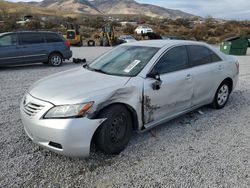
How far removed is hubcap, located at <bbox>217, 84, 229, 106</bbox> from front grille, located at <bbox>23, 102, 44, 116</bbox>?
3.73m

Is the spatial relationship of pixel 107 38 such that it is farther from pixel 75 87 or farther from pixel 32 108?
A: pixel 32 108

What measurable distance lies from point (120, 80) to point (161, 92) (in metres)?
0.69

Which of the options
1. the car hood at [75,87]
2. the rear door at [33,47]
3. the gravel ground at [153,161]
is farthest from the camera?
the rear door at [33,47]

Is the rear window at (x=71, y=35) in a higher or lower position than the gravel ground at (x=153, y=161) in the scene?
higher

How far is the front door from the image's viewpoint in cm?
372

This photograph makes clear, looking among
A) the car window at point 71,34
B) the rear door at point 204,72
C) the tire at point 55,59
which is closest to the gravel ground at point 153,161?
the rear door at point 204,72

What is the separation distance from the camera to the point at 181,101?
424cm

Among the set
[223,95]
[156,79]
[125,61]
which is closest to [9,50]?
[125,61]

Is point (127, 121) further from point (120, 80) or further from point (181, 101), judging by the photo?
point (181, 101)

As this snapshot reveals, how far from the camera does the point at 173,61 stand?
4.20 meters

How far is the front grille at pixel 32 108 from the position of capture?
10.3 ft

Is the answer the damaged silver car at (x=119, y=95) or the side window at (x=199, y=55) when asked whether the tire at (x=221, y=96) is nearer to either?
the damaged silver car at (x=119, y=95)

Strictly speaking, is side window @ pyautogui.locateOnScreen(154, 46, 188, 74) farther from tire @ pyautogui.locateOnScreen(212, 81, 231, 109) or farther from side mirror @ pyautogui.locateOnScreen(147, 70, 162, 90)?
tire @ pyautogui.locateOnScreen(212, 81, 231, 109)

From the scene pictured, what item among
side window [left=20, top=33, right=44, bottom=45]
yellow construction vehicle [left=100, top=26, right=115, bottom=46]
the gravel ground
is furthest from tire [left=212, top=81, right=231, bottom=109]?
yellow construction vehicle [left=100, top=26, right=115, bottom=46]
